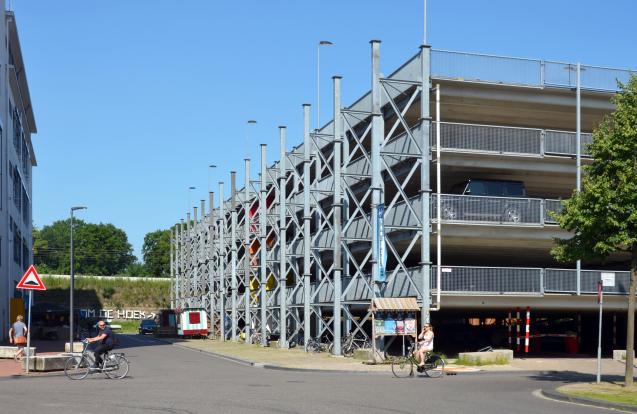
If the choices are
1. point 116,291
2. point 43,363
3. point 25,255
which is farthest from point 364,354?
point 116,291

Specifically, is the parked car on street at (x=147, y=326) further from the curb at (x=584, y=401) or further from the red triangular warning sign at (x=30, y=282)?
the curb at (x=584, y=401)

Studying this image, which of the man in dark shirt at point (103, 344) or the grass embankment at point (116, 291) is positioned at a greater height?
the man in dark shirt at point (103, 344)

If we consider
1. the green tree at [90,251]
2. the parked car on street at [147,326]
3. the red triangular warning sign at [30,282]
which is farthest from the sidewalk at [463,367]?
the green tree at [90,251]

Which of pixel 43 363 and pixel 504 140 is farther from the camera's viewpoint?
pixel 504 140

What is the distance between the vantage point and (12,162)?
6638 cm

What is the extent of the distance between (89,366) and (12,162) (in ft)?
142

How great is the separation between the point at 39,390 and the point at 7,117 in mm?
42317

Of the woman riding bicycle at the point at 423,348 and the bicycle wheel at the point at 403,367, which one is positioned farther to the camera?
the bicycle wheel at the point at 403,367

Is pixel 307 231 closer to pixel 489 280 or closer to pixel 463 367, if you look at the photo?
pixel 489 280

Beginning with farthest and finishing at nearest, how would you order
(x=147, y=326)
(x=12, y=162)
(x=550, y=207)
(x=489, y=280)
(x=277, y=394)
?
(x=147, y=326)
(x=12, y=162)
(x=550, y=207)
(x=489, y=280)
(x=277, y=394)

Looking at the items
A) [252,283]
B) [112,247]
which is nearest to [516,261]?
[252,283]

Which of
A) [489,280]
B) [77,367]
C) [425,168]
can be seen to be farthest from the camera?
[489,280]

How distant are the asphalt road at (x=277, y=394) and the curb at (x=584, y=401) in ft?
1.51

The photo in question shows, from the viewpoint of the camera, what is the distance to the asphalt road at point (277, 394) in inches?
696
